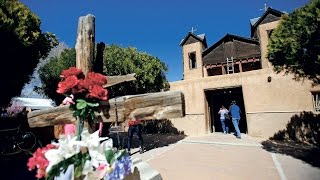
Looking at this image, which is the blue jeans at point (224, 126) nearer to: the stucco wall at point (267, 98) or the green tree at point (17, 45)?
the stucco wall at point (267, 98)

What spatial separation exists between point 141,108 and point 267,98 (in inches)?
475

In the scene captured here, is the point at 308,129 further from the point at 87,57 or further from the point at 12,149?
the point at 12,149

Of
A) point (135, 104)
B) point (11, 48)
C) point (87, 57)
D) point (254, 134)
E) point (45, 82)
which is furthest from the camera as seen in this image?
point (45, 82)

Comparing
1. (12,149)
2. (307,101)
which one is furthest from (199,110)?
(12,149)

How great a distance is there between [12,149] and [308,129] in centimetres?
1371

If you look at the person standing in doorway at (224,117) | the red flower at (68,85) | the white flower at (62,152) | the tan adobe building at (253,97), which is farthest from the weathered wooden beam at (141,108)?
the person standing in doorway at (224,117)

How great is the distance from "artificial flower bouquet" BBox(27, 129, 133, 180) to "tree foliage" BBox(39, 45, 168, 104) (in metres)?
11.7

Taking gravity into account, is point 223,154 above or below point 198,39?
below

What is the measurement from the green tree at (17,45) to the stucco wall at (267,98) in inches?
392

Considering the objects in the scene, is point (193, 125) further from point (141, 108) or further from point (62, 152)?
point (62, 152)

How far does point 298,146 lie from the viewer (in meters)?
10.8

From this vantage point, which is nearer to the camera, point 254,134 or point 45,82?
point 254,134

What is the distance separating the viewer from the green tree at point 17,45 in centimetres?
684

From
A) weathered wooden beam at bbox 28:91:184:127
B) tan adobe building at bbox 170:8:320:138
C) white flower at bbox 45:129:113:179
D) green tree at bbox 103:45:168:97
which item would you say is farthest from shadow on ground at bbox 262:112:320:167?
white flower at bbox 45:129:113:179
